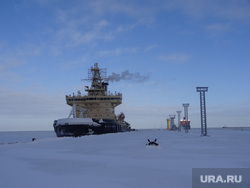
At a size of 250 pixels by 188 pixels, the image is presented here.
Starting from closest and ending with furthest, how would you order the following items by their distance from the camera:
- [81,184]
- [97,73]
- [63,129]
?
[81,184] < [63,129] < [97,73]

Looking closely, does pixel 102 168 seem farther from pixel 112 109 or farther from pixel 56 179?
pixel 112 109

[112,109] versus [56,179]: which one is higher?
[112,109]

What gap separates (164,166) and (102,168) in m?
2.42

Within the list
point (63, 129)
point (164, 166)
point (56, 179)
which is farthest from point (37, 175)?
point (63, 129)

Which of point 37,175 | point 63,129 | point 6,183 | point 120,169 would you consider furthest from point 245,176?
point 63,129

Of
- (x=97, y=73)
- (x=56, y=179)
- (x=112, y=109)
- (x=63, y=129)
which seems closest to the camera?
(x=56, y=179)

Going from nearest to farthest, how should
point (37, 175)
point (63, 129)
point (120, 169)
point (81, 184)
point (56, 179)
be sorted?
point (81, 184)
point (56, 179)
point (37, 175)
point (120, 169)
point (63, 129)

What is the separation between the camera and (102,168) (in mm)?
9383

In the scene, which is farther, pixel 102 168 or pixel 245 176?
pixel 102 168

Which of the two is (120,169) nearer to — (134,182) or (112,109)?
(134,182)

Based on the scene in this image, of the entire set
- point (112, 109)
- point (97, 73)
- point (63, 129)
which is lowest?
point (63, 129)

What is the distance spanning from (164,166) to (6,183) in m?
5.56

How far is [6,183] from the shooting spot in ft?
23.4

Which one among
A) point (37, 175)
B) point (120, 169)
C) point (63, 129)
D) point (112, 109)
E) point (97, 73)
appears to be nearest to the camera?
point (37, 175)
